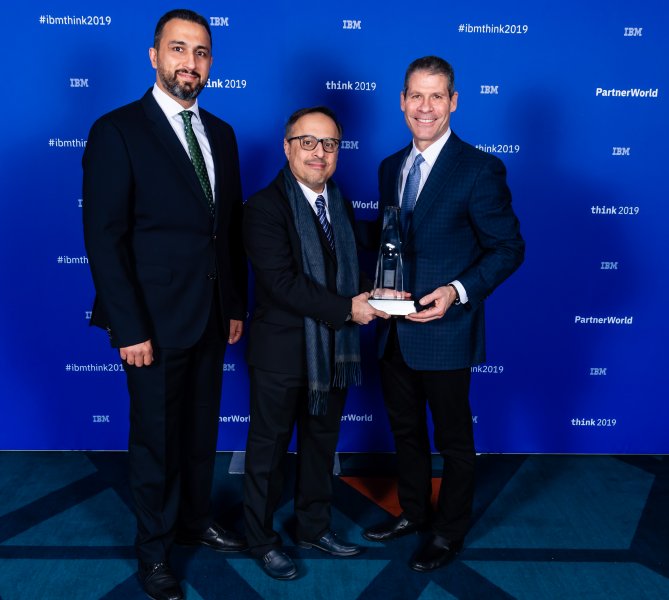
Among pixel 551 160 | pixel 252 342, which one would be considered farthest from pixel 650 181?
pixel 252 342

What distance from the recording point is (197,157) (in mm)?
2197

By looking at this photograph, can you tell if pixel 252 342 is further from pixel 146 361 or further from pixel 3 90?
pixel 3 90

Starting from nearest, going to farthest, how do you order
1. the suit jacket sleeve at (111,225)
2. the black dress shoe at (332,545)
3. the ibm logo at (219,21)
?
the suit jacket sleeve at (111,225) < the black dress shoe at (332,545) < the ibm logo at (219,21)

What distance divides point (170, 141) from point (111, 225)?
332 millimetres

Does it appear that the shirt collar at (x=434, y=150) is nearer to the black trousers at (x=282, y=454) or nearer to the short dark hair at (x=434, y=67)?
the short dark hair at (x=434, y=67)

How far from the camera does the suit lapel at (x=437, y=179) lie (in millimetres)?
2246

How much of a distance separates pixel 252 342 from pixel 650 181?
7.04ft

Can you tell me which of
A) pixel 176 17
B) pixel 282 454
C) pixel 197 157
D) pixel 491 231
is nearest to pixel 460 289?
pixel 491 231

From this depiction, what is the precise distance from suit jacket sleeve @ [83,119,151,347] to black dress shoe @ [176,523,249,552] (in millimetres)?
909

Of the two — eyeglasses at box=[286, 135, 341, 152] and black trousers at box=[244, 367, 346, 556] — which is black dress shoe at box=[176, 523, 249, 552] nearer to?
black trousers at box=[244, 367, 346, 556]

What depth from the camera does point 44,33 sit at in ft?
9.84

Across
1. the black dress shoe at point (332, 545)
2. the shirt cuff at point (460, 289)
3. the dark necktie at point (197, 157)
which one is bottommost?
the black dress shoe at point (332, 545)

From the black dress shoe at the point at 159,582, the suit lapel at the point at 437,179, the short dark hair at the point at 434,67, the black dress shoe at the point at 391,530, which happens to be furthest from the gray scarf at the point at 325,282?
the black dress shoe at the point at 159,582

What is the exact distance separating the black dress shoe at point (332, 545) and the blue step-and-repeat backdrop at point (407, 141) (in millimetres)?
957
